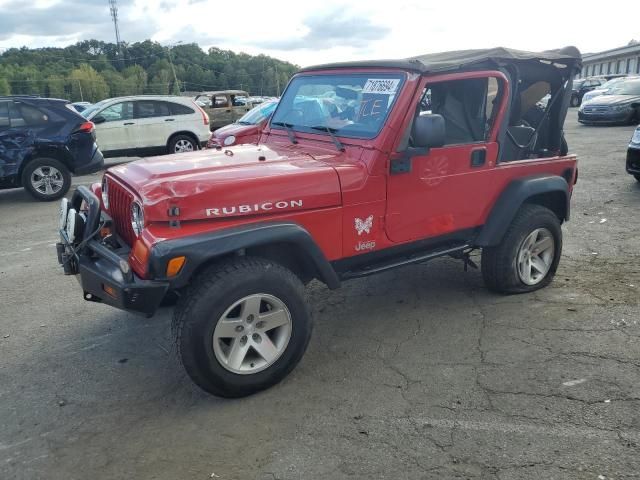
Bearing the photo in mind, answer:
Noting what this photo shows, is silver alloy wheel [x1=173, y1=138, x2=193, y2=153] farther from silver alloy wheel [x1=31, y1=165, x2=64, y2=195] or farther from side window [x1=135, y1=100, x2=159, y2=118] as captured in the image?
silver alloy wheel [x1=31, y1=165, x2=64, y2=195]

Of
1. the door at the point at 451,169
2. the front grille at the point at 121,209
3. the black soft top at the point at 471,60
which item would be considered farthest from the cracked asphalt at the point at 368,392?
the black soft top at the point at 471,60

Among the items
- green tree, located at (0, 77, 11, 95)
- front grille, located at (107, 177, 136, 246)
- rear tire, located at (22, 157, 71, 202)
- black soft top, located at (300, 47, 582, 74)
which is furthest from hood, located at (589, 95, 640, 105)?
green tree, located at (0, 77, 11, 95)

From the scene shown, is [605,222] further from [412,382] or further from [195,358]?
[195,358]

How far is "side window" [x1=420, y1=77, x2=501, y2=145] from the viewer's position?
4.10 meters

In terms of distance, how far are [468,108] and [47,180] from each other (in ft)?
24.9

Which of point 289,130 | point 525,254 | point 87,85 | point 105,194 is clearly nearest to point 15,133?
point 105,194

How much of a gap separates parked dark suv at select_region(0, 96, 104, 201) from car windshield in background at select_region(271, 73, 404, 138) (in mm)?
5862

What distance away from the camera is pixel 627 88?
18.3m

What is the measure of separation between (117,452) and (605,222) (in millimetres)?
6313

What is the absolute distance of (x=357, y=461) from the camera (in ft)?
8.95

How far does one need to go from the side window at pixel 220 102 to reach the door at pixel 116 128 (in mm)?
6577

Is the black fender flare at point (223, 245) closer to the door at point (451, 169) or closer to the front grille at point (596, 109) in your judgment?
the door at point (451, 169)

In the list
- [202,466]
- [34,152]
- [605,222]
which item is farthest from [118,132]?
[202,466]

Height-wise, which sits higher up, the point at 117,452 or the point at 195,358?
the point at 195,358
